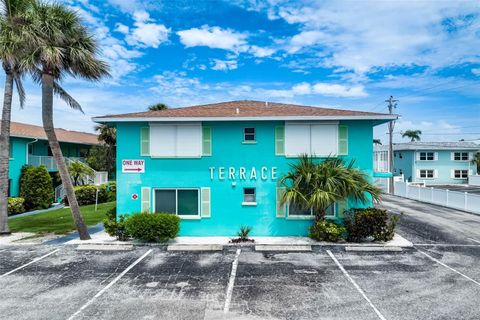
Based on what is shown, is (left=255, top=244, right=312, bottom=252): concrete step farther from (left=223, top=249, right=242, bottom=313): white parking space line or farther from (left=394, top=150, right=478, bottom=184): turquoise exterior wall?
(left=394, top=150, right=478, bottom=184): turquoise exterior wall

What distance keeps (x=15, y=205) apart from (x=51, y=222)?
6285 millimetres

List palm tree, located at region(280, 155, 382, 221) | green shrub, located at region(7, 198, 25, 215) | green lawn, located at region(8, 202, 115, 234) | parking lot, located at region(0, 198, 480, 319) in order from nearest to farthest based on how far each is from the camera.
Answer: parking lot, located at region(0, 198, 480, 319), palm tree, located at region(280, 155, 382, 221), green lawn, located at region(8, 202, 115, 234), green shrub, located at region(7, 198, 25, 215)

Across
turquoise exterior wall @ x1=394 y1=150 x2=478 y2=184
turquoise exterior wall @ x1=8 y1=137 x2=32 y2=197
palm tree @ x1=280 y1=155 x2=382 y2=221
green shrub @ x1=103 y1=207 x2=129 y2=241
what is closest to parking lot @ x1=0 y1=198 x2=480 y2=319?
green shrub @ x1=103 y1=207 x2=129 y2=241

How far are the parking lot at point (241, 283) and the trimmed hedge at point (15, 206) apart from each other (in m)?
11.5

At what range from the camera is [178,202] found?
51.8 feet

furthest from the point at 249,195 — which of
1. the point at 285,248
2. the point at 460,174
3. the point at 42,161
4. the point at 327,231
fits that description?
the point at 460,174

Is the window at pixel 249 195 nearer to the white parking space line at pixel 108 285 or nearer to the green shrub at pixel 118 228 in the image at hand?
the white parking space line at pixel 108 285

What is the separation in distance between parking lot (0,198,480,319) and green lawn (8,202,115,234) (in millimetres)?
3739

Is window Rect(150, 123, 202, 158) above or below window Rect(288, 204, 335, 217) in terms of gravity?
above

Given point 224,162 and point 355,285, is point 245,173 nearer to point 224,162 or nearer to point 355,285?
point 224,162

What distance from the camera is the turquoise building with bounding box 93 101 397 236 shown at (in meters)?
15.5

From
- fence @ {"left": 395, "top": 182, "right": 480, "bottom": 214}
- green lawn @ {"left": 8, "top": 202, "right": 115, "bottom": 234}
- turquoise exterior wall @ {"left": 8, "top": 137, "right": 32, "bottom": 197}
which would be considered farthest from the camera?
turquoise exterior wall @ {"left": 8, "top": 137, "right": 32, "bottom": 197}

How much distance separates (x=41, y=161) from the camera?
2859 centimetres

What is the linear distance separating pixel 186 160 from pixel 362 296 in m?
9.74
